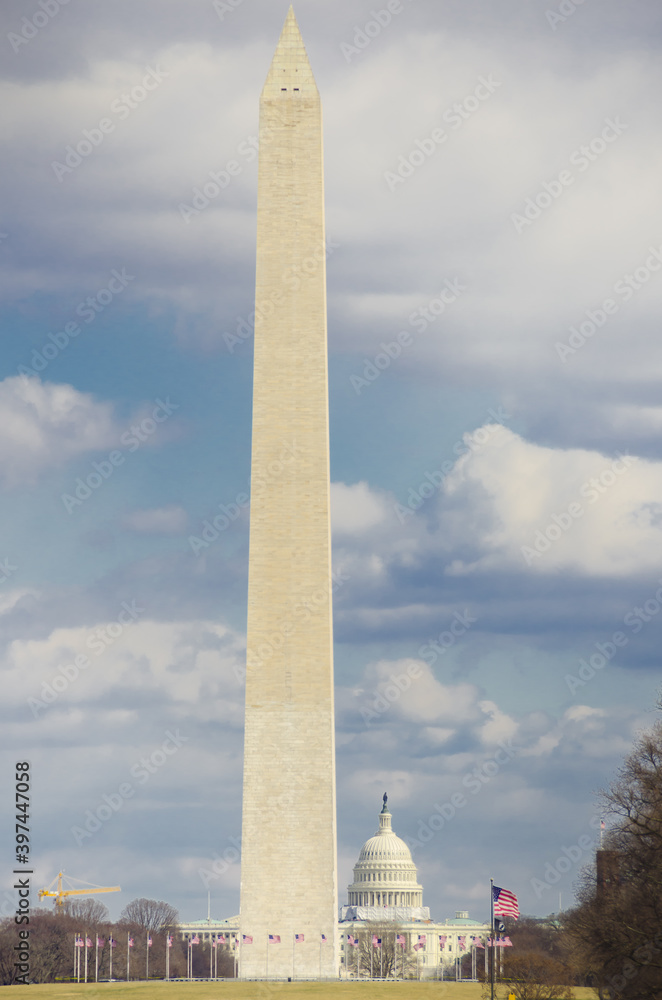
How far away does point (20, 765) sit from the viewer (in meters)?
50.8

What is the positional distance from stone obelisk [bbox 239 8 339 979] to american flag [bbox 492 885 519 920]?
25.4 feet

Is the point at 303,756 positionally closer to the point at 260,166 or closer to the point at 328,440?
the point at 328,440

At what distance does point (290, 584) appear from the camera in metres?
62.7

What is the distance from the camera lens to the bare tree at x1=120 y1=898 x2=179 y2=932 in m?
141

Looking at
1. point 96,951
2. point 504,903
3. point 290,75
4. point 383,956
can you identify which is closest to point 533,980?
point 504,903

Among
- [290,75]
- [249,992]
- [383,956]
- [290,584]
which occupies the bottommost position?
[249,992]

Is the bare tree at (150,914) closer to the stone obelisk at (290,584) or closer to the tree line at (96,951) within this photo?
the tree line at (96,951)

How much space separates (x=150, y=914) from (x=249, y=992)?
90.3 metres

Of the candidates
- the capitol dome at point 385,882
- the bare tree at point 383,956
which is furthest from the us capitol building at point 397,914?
the bare tree at point 383,956

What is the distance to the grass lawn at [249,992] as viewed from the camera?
53.4 metres

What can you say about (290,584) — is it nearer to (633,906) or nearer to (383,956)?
(633,906)

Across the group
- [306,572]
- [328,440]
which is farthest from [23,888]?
[328,440]

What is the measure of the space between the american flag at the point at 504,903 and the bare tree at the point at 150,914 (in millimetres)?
87283

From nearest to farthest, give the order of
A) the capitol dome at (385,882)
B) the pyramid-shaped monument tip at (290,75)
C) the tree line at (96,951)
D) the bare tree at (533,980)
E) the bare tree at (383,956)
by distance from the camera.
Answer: the bare tree at (533,980)
the pyramid-shaped monument tip at (290,75)
the tree line at (96,951)
the bare tree at (383,956)
the capitol dome at (385,882)
